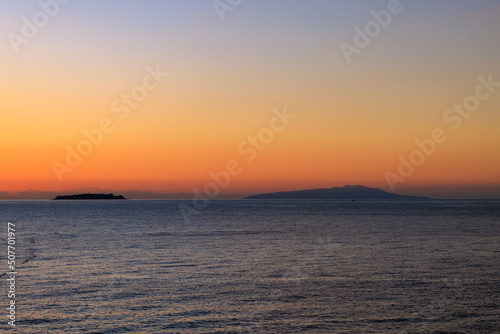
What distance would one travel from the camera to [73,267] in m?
46.8

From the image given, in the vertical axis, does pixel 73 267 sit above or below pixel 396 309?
above

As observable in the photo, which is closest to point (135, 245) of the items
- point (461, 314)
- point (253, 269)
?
point (253, 269)

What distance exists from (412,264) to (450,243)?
77.7ft

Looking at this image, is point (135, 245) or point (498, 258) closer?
point (498, 258)

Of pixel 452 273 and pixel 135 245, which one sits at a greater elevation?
pixel 135 245

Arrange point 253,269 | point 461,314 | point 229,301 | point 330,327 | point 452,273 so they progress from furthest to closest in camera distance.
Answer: point 253,269, point 452,273, point 229,301, point 461,314, point 330,327

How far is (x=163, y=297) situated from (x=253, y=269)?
13317mm


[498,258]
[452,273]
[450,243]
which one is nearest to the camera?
[452,273]

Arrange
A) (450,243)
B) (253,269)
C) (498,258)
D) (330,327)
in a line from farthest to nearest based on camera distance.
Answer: (450,243)
(498,258)
(253,269)
(330,327)

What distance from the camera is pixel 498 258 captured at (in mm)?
51594

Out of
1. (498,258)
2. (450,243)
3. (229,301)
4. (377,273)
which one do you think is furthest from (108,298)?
(450,243)

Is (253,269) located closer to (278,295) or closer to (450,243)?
(278,295)

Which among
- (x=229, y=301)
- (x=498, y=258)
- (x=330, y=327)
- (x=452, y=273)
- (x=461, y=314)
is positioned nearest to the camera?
(x=330, y=327)

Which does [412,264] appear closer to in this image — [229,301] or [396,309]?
[396,309]
